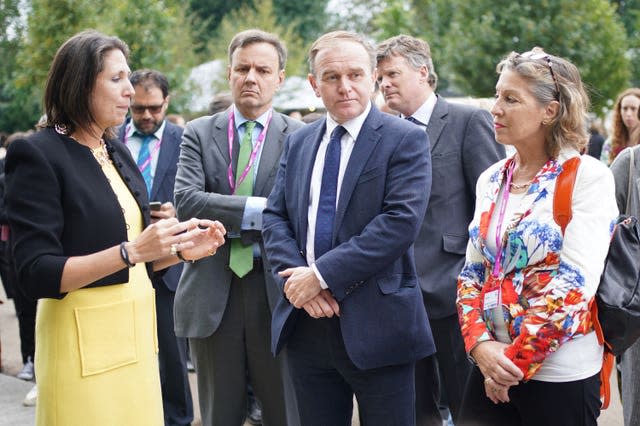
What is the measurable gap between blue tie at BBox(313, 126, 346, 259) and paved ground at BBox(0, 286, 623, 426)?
9.20 ft

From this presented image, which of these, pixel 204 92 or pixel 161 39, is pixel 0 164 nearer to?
pixel 161 39

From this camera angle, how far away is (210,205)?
411 cm

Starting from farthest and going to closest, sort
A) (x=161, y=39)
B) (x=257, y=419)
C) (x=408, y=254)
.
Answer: (x=161, y=39)
(x=257, y=419)
(x=408, y=254)

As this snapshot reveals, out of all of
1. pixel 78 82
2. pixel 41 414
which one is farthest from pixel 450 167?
pixel 41 414

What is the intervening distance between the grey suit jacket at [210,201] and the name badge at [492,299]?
1382 mm

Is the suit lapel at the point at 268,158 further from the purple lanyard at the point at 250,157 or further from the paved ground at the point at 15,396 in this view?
the paved ground at the point at 15,396

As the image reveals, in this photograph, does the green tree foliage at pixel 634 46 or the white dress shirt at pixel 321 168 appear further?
the green tree foliage at pixel 634 46

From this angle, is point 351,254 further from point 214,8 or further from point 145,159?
point 214,8

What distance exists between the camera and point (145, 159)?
18.6 ft

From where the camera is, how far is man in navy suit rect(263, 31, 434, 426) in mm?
3131

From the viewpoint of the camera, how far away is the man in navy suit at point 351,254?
3.13m

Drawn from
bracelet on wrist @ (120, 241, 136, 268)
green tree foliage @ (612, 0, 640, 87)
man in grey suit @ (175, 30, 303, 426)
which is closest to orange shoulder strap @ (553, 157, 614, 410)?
bracelet on wrist @ (120, 241, 136, 268)

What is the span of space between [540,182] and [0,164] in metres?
6.51

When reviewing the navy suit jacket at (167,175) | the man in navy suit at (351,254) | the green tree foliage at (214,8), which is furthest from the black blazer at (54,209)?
the green tree foliage at (214,8)
